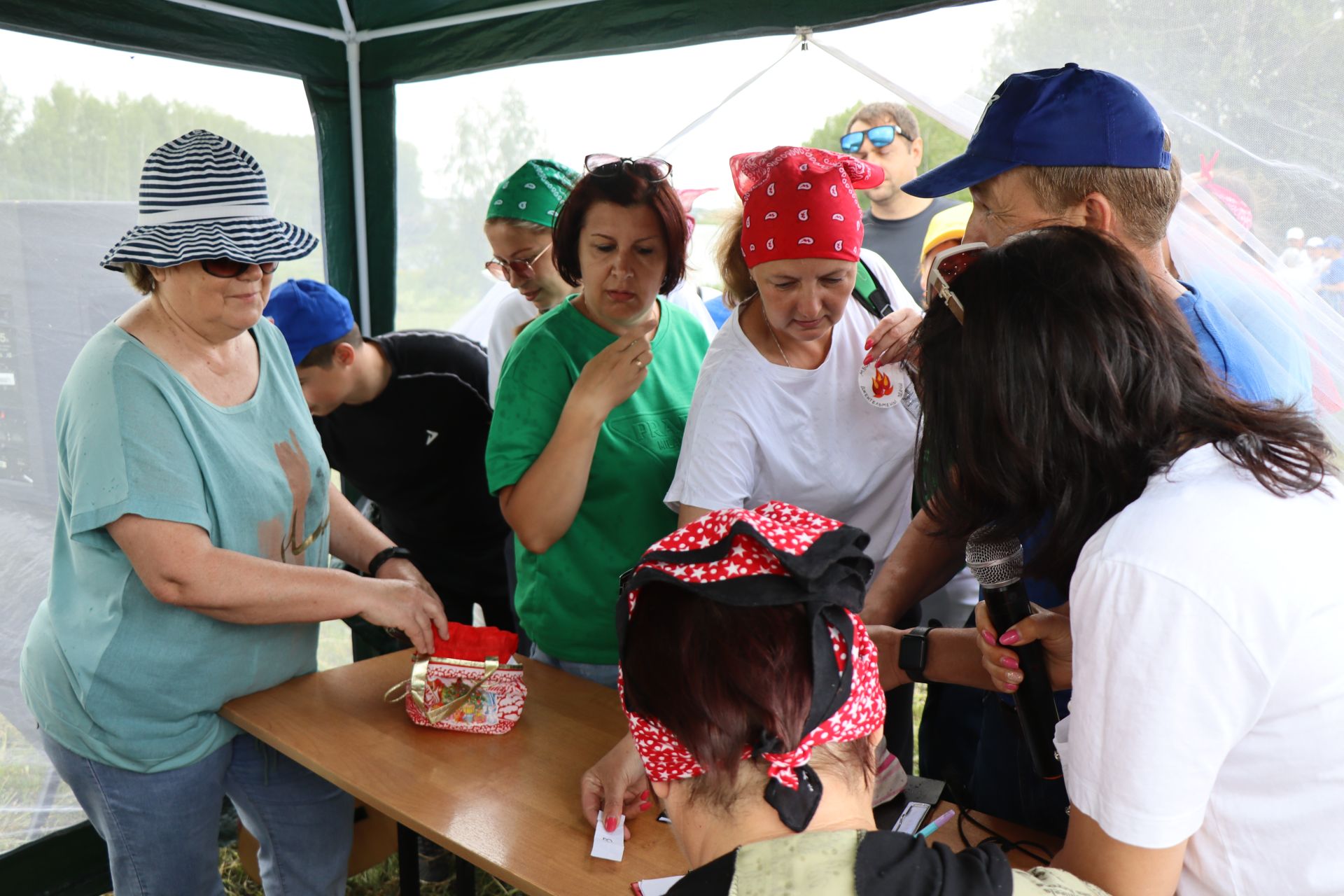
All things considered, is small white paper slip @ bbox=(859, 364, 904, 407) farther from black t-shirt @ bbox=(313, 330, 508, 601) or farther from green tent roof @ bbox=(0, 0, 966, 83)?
black t-shirt @ bbox=(313, 330, 508, 601)

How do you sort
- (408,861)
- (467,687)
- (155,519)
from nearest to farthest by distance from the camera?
(155,519)
(467,687)
(408,861)

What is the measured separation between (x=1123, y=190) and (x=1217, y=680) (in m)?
0.89

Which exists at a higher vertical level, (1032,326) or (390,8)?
(390,8)

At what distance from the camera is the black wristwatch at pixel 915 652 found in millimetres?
1698

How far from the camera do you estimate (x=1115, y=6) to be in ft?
7.51

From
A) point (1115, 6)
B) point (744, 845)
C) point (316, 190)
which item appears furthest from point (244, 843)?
point (1115, 6)

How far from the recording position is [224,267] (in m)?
1.85

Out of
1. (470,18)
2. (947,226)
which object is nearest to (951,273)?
(947,226)

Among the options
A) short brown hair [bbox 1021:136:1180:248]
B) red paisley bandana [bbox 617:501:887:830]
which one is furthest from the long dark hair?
short brown hair [bbox 1021:136:1180:248]

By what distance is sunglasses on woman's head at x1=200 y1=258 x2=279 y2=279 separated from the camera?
1.83m

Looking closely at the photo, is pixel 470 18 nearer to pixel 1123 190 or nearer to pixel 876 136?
pixel 876 136

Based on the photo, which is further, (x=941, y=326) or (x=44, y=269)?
(x=44, y=269)

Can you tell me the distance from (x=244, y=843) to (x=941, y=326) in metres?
2.79

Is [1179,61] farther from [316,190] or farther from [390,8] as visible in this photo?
[316,190]
